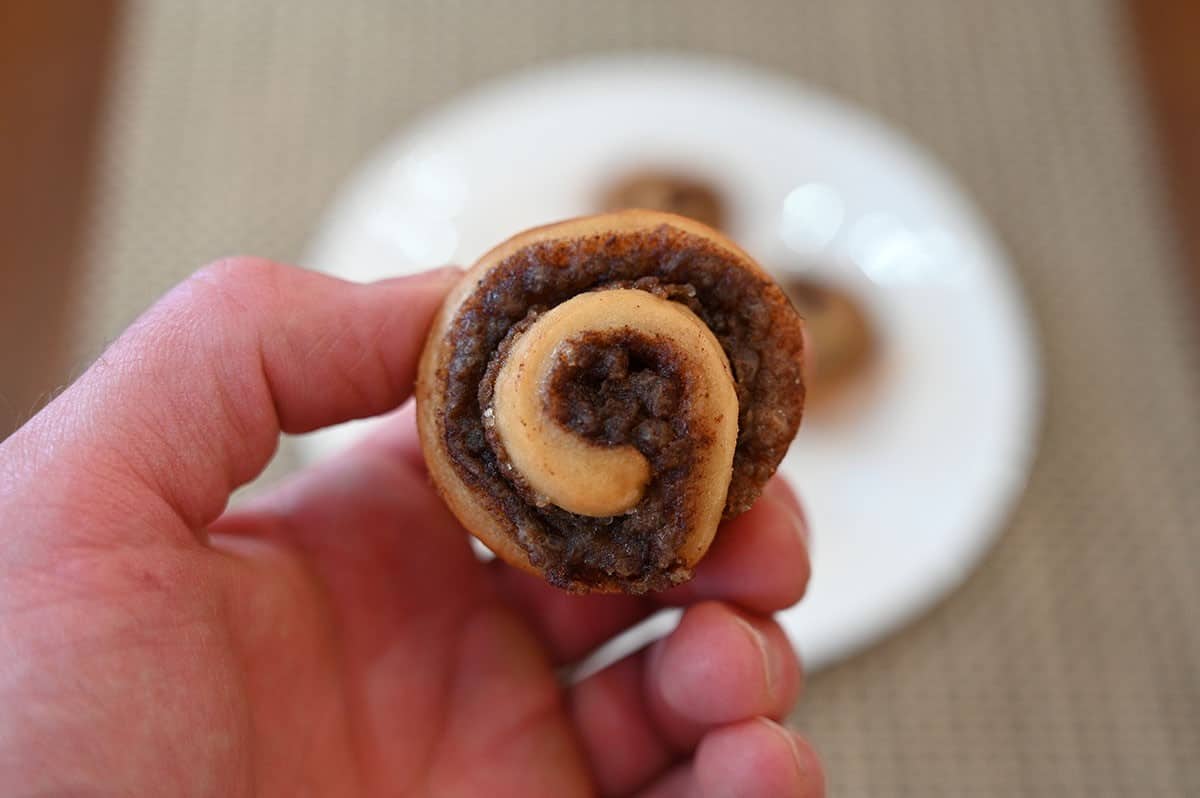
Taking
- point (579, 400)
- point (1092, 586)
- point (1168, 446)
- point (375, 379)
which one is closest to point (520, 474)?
point (579, 400)

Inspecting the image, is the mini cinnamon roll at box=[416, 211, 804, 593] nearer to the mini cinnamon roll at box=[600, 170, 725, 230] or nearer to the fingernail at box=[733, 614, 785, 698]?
the fingernail at box=[733, 614, 785, 698]

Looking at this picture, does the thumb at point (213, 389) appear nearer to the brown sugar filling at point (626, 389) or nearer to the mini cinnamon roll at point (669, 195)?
the brown sugar filling at point (626, 389)

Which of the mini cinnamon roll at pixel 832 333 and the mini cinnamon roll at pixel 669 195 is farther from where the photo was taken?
the mini cinnamon roll at pixel 669 195

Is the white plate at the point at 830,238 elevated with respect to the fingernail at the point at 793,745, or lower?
elevated

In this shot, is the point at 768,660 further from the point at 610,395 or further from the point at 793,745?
the point at 610,395

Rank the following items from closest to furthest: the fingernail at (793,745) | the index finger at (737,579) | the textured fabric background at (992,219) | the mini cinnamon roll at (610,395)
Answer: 1. the mini cinnamon roll at (610,395)
2. the fingernail at (793,745)
3. the index finger at (737,579)
4. the textured fabric background at (992,219)

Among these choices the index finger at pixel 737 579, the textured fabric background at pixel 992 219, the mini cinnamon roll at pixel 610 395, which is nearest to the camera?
the mini cinnamon roll at pixel 610 395

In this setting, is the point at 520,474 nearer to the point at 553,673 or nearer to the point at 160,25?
the point at 553,673

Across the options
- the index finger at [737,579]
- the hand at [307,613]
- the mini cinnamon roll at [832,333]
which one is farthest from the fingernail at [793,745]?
the mini cinnamon roll at [832,333]
